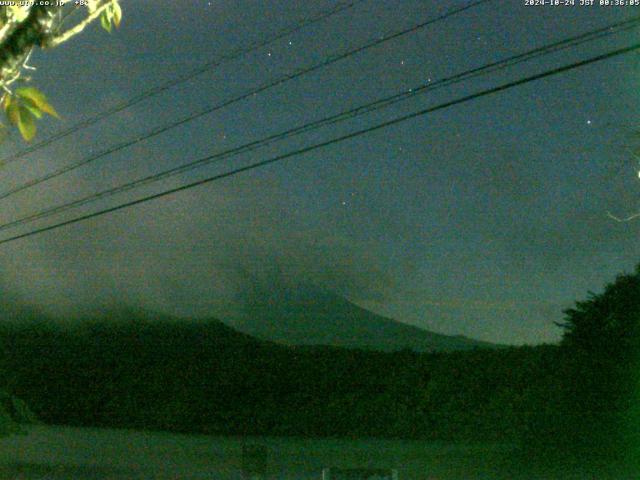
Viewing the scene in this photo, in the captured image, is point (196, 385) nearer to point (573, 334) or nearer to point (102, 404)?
point (102, 404)

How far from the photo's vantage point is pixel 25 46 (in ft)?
11.3

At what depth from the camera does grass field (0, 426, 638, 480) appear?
54.6ft

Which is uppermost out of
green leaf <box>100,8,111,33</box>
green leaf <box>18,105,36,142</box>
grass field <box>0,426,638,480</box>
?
grass field <box>0,426,638,480</box>

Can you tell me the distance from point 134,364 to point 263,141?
19088 mm

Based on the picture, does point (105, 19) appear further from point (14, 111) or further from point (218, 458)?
point (218, 458)

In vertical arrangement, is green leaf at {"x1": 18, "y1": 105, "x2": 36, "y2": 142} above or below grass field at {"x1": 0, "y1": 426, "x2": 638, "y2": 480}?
below

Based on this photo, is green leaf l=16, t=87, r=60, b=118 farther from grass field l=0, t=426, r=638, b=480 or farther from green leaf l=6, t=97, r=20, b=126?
grass field l=0, t=426, r=638, b=480

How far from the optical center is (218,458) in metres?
19.8

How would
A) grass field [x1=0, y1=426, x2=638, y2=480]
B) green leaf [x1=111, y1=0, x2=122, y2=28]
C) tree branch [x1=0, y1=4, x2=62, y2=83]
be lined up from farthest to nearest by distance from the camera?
1. grass field [x1=0, y1=426, x2=638, y2=480]
2. green leaf [x1=111, y1=0, x2=122, y2=28]
3. tree branch [x1=0, y1=4, x2=62, y2=83]

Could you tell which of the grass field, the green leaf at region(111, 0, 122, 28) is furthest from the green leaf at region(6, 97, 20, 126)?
the grass field

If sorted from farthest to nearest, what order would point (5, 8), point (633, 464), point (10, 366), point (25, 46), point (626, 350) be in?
point (10, 366), point (626, 350), point (633, 464), point (5, 8), point (25, 46)

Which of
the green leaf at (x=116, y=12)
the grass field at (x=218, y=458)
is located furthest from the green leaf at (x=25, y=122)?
the grass field at (x=218, y=458)

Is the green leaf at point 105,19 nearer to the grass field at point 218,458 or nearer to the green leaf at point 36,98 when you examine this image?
the green leaf at point 36,98

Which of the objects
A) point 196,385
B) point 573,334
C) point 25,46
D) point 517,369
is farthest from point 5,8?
point 196,385
